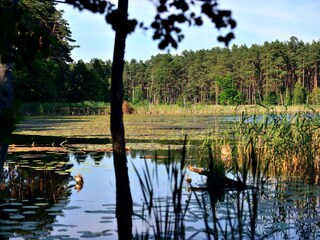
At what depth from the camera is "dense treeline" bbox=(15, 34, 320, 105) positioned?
50.9 metres

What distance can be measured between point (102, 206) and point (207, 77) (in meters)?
86.3

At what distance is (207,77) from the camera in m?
93.2

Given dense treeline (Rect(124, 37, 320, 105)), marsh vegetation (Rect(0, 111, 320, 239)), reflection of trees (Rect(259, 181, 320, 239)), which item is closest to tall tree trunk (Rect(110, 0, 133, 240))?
marsh vegetation (Rect(0, 111, 320, 239))

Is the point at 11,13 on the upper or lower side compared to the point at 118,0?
lower

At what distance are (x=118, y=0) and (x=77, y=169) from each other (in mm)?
7954

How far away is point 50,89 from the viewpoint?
45.0 metres

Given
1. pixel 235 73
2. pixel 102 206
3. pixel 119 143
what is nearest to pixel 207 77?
pixel 235 73

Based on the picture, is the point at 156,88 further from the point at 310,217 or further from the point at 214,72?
the point at 310,217

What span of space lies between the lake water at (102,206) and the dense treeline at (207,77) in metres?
33.6

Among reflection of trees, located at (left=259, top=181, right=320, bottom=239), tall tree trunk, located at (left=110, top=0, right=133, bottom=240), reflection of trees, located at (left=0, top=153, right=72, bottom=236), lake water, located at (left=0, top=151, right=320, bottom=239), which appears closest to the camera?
tall tree trunk, located at (left=110, top=0, right=133, bottom=240)

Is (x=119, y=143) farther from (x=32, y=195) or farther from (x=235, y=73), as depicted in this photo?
(x=235, y=73)

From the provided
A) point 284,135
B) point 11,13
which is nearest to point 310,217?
point 284,135

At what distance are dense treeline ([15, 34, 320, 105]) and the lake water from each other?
33.6m

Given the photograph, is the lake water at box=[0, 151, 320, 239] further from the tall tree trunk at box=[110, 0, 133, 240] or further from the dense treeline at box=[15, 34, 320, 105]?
the dense treeline at box=[15, 34, 320, 105]
